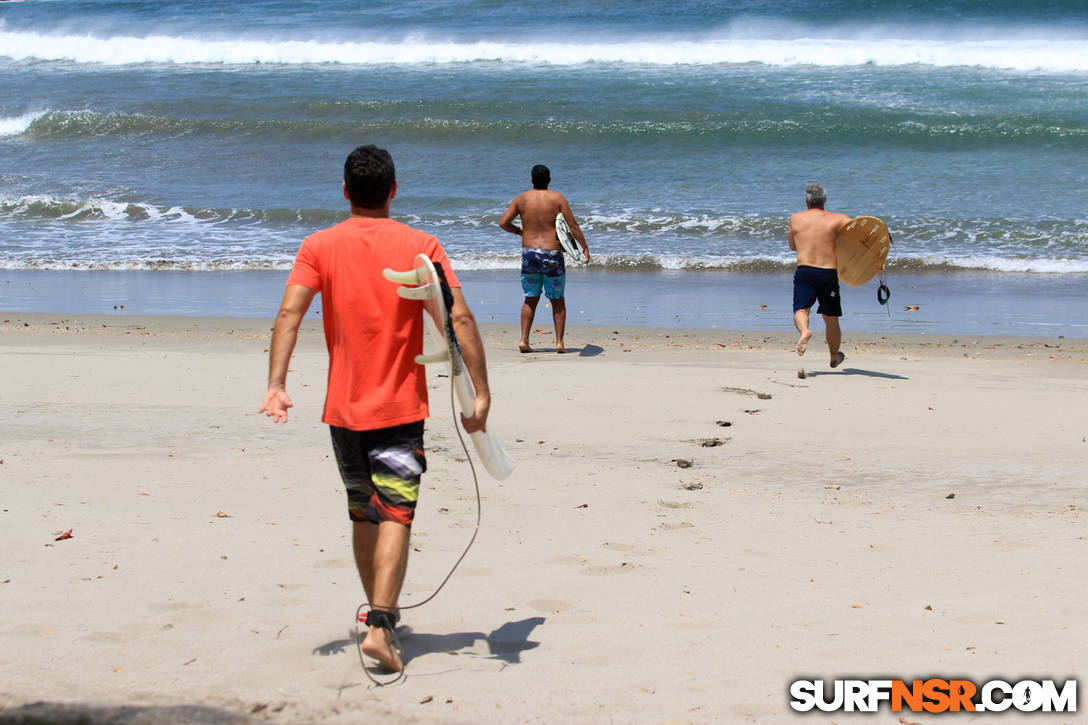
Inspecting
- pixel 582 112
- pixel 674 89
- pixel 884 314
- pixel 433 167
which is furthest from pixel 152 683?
pixel 674 89

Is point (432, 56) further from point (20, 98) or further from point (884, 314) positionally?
point (884, 314)

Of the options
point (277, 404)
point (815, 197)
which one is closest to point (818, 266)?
point (815, 197)

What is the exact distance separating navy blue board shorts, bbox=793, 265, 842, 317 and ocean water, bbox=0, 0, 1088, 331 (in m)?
2.64

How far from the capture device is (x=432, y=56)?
33.3m

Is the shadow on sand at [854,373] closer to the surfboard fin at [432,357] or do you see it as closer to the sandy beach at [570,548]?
the sandy beach at [570,548]

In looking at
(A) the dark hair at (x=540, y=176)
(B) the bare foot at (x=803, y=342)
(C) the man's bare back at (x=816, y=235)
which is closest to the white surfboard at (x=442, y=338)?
(B) the bare foot at (x=803, y=342)

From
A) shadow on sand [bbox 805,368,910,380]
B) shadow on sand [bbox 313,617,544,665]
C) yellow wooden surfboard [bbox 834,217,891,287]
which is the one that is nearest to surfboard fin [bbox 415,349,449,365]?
shadow on sand [bbox 313,617,544,665]

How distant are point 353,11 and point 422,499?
36440 mm

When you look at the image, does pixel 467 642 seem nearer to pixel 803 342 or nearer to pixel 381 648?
pixel 381 648

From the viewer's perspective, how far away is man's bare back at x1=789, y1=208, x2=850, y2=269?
8398mm

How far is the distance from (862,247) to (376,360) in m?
6.38

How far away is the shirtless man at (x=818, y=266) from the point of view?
8.35m

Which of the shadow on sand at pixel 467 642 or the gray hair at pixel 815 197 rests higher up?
the gray hair at pixel 815 197

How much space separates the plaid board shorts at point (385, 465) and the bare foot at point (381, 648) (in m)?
0.31
